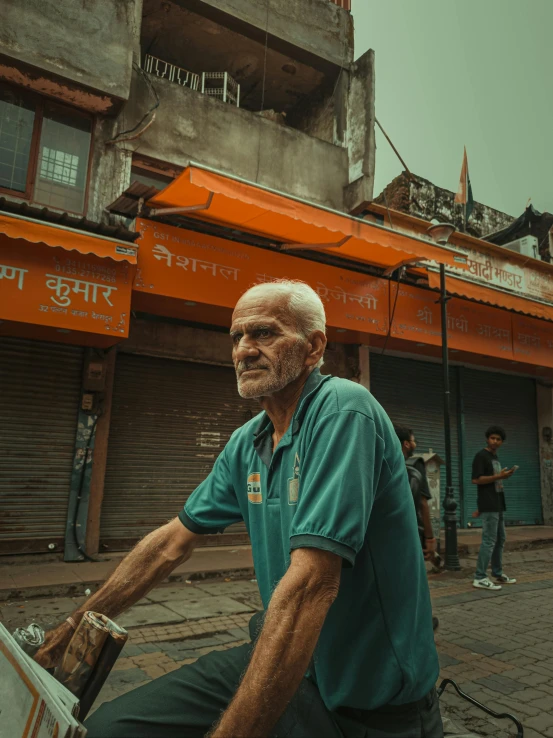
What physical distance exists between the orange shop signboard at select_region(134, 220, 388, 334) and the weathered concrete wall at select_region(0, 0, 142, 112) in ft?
8.22

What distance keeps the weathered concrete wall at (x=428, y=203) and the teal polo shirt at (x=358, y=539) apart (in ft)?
41.5

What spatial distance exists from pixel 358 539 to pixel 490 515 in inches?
252

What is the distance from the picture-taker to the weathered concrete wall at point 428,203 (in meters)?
13.4

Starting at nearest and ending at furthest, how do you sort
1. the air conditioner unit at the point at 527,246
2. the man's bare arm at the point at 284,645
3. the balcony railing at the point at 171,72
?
1. the man's bare arm at the point at 284,645
2. the balcony railing at the point at 171,72
3. the air conditioner unit at the point at 527,246

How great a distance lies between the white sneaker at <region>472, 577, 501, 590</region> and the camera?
6.71 meters

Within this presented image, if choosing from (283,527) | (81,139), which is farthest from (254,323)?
(81,139)

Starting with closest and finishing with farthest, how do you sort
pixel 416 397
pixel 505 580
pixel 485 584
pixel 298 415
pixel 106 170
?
pixel 298 415
pixel 485 584
pixel 505 580
pixel 106 170
pixel 416 397

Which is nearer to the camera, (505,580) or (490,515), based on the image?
(490,515)

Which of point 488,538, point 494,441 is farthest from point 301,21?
point 488,538

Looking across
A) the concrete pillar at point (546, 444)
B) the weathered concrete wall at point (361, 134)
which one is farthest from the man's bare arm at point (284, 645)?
the concrete pillar at point (546, 444)

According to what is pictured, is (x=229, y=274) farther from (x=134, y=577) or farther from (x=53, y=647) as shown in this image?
(x=53, y=647)

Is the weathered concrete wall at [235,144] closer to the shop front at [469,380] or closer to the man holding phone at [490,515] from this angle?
the shop front at [469,380]

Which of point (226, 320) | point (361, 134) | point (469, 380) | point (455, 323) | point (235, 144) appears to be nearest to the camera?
point (226, 320)

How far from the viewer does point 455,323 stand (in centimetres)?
1065
